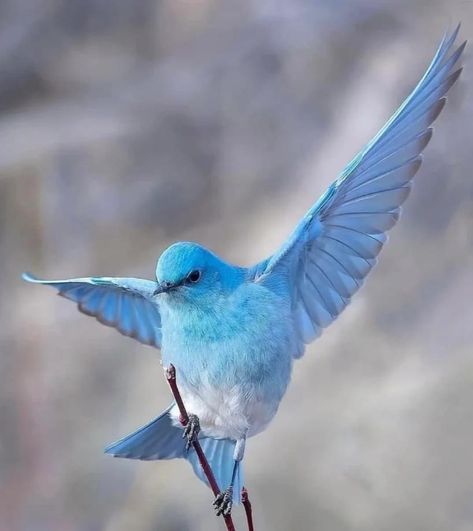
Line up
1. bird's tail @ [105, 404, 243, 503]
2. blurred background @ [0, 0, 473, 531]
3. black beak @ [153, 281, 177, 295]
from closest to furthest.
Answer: black beak @ [153, 281, 177, 295] → bird's tail @ [105, 404, 243, 503] → blurred background @ [0, 0, 473, 531]

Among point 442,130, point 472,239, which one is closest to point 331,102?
point 442,130

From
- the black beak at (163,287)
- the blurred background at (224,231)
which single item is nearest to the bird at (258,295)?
the black beak at (163,287)

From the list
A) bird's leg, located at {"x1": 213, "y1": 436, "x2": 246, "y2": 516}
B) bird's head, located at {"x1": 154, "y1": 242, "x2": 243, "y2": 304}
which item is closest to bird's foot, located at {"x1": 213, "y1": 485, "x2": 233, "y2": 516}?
bird's leg, located at {"x1": 213, "y1": 436, "x2": 246, "y2": 516}

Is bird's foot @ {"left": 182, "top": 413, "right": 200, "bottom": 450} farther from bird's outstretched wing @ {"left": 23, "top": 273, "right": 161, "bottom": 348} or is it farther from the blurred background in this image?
the blurred background

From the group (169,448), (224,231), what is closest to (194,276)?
(169,448)

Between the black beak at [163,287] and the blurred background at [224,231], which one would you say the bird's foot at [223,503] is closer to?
the black beak at [163,287]

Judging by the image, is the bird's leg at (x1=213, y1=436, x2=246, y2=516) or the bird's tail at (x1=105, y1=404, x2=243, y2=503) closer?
the bird's leg at (x1=213, y1=436, x2=246, y2=516)

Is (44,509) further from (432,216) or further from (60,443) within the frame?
(432,216)
